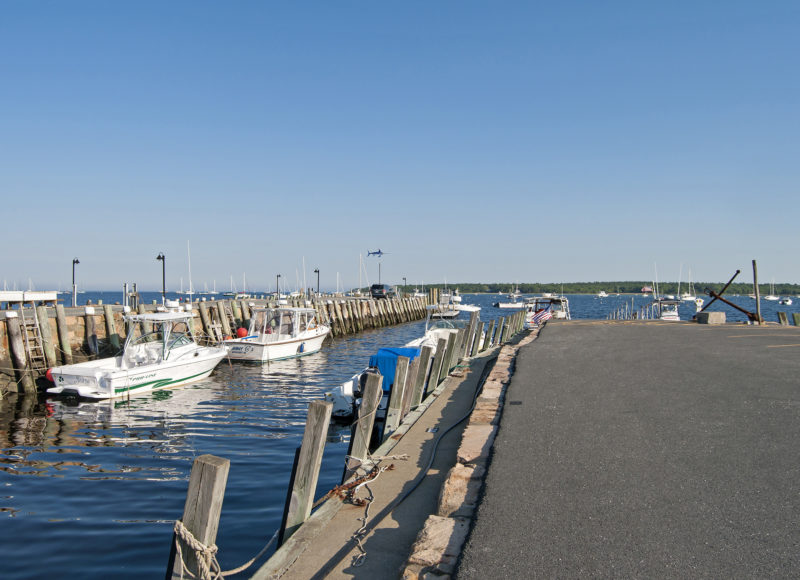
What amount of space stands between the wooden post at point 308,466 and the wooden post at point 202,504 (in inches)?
52.8

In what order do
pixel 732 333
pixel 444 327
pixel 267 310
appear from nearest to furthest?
pixel 732 333, pixel 444 327, pixel 267 310

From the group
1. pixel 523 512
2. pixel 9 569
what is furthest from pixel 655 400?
pixel 9 569

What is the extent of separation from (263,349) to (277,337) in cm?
164

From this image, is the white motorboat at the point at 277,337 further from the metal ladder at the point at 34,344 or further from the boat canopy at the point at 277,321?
the metal ladder at the point at 34,344

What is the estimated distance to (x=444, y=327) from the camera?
24.1 meters

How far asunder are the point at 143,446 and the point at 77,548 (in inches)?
210

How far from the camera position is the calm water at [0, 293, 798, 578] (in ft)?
23.5

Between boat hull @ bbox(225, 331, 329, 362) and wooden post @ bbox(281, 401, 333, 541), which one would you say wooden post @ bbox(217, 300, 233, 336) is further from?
wooden post @ bbox(281, 401, 333, 541)

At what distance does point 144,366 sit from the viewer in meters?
17.9

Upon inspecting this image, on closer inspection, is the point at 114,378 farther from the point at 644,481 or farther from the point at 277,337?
the point at 644,481

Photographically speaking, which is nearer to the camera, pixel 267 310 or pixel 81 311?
pixel 81 311

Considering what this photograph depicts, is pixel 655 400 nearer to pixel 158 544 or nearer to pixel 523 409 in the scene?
pixel 523 409

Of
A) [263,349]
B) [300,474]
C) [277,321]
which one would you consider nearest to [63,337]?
[263,349]

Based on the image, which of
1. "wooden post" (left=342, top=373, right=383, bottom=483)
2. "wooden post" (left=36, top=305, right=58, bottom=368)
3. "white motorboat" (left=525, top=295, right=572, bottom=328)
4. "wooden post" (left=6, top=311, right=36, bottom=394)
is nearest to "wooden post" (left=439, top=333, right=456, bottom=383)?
"wooden post" (left=342, top=373, right=383, bottom=483)
